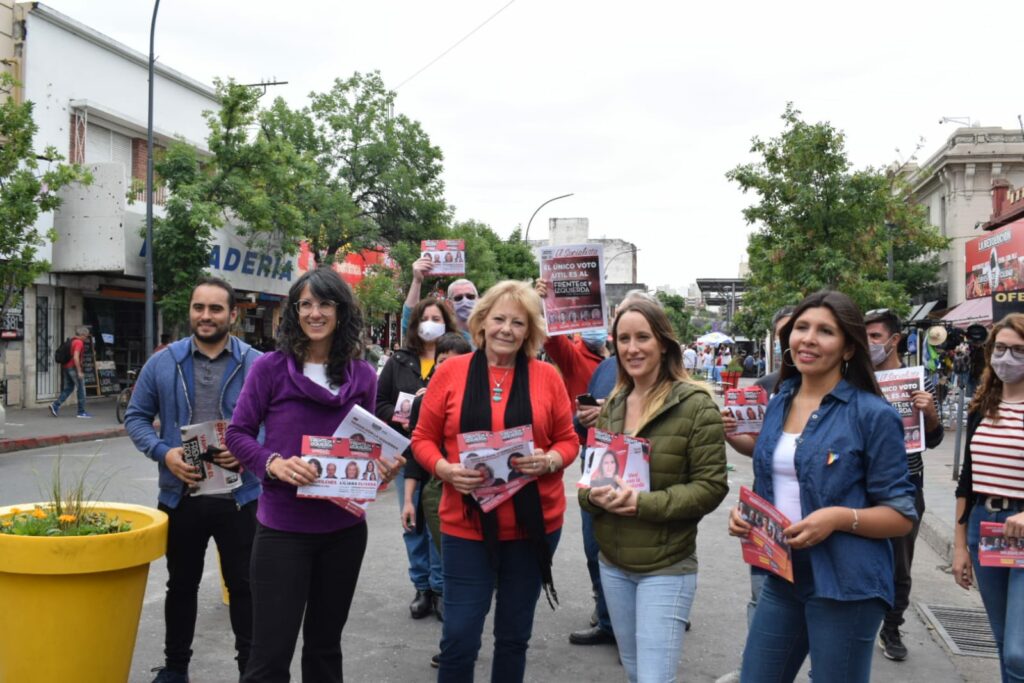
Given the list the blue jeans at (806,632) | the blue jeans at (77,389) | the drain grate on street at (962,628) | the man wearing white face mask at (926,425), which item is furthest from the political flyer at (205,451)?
the blue jeans at (77,389)

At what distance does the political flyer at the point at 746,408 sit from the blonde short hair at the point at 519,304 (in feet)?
2.87

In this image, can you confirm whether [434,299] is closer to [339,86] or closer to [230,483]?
[230,483]

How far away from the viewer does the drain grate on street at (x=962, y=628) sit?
532cm

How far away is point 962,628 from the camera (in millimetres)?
5770

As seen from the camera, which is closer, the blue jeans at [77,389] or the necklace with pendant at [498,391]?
the necklace with pendant at [498,391]

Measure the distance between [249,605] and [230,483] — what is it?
0.58 metres

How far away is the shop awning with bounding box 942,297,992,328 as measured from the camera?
1715 cm

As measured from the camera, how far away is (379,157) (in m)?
31.8

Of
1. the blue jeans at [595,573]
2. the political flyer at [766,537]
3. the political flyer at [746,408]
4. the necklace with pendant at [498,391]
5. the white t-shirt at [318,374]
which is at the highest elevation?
the white t-shirt at [318,374]

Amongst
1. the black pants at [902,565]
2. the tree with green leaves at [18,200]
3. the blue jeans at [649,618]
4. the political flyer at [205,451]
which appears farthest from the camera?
the tree with green leaves at [18,200]

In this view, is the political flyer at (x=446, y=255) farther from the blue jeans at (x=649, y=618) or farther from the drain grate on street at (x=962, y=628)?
the drain grate on street at (x=962, y=628)

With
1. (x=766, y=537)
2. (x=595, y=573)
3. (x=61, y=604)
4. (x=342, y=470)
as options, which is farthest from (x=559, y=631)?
(x=61, y=604)

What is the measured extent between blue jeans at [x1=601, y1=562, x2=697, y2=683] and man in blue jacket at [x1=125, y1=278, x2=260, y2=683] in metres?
1.80

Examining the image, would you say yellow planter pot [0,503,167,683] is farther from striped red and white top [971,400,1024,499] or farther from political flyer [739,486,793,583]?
striped red and white top [971,400,1024,499]
